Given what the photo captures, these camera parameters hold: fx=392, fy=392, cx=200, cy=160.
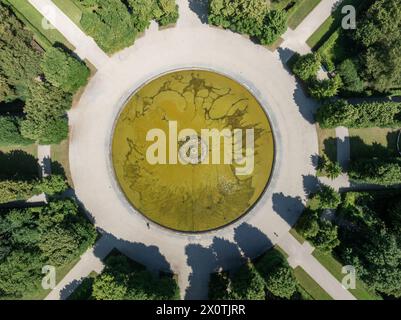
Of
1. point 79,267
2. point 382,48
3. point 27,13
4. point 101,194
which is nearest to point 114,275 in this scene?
point 79,267

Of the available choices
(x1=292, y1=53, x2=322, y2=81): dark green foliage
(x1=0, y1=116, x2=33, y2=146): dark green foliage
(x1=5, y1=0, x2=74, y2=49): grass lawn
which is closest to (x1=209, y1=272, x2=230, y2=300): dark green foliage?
(x1=292, y1=53, x2=322, y2=81): dark green foliage

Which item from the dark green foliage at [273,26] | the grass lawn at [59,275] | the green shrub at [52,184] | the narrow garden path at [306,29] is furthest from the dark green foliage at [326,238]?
the green shrub at [52,184]

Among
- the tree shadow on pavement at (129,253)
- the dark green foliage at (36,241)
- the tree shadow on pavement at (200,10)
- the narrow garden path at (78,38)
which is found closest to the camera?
the dark green foliage at (36,241)

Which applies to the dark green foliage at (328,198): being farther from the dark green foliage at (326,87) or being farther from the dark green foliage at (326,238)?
the dark green foliage at (326,87)

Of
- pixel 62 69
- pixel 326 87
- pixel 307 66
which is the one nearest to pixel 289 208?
pixel 326 87

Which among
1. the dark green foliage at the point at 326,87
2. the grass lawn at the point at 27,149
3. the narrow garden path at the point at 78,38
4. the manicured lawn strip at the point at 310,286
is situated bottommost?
the manicured lawn strip at the point at 310,286

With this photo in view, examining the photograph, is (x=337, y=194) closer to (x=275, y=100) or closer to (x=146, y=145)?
(x=275, y=100)

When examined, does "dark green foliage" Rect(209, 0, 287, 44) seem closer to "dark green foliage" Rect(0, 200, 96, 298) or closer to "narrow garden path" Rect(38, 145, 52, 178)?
"narrow garden path" Rect(38, 145, 52, 178)

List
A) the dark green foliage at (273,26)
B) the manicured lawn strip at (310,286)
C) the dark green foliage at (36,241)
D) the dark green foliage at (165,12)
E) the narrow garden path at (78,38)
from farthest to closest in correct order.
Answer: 1. the narrow garden path at (78,38)
2. the manicured lawn strip at (310,286)
3. the dark green foliage at (165,12)
4. the dark green foliage at (273,26)
5. the dark green foliage at (36,241)
